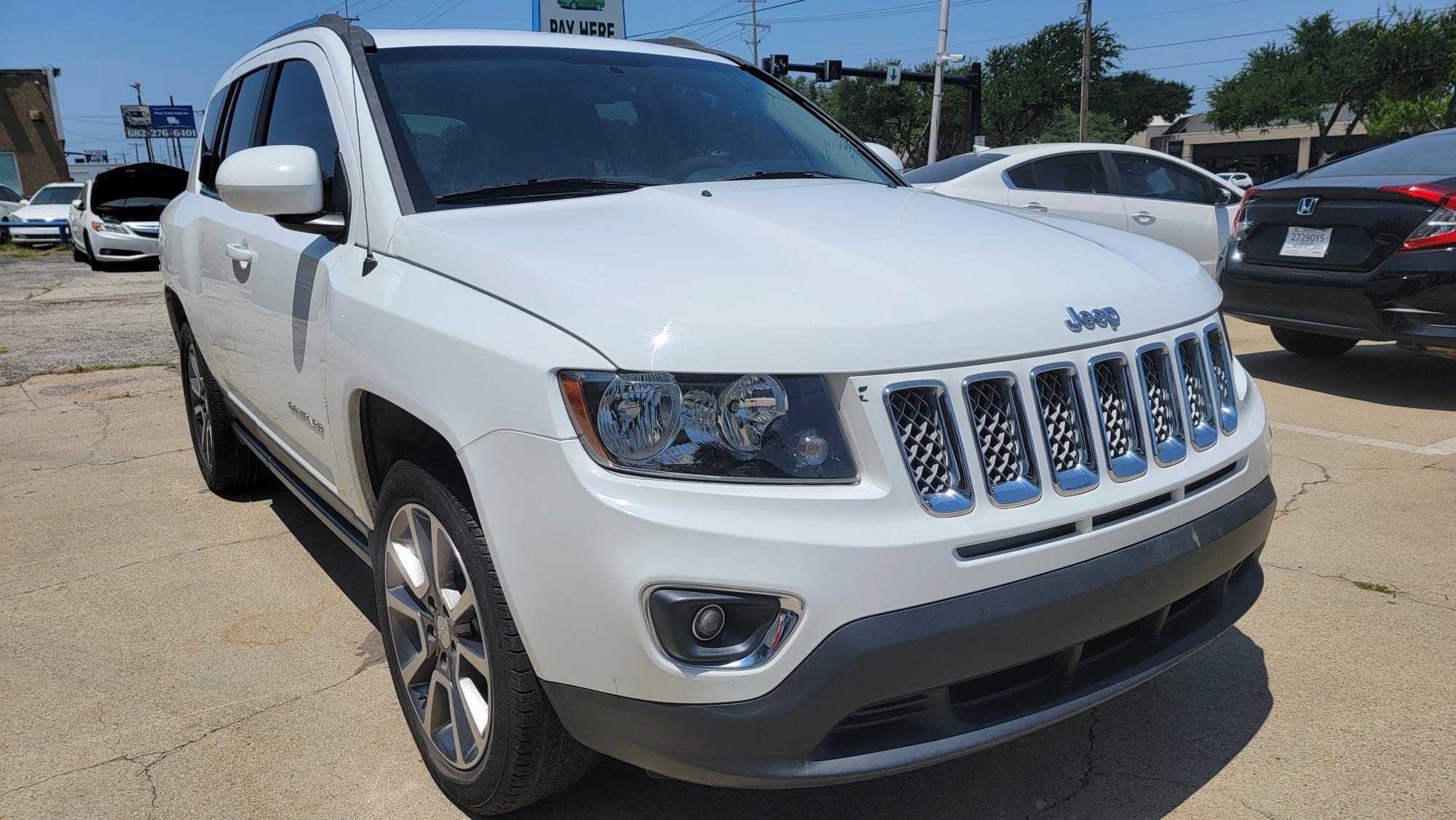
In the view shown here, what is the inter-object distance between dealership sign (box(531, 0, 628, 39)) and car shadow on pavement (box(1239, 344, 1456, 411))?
218 inches

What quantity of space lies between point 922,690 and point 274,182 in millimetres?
1940

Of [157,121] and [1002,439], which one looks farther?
[157,121]

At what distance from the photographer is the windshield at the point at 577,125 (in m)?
2.80

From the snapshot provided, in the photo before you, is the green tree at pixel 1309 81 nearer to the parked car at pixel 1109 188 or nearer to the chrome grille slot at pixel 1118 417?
the parked car at pixel 1109 188

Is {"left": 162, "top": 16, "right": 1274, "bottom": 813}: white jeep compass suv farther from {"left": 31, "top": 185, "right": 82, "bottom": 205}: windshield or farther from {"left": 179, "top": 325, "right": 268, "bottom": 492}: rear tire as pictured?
{"left": 31, "top": 185, "right": 82, "bottom": 205}: windshield

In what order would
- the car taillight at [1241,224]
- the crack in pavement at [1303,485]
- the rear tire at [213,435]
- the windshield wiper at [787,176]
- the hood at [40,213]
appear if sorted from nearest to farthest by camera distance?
the windshield wiper at [787,176] < the crack in pavement at [1303,485] < the rear tire at [213,435] < the car taillight at [1241,224] < the hood at [40,213]

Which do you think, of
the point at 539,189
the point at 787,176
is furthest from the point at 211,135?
the point at 787,176

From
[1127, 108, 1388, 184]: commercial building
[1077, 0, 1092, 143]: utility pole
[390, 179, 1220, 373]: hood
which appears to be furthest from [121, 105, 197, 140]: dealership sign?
[390, 179, 1220, 373]: hood

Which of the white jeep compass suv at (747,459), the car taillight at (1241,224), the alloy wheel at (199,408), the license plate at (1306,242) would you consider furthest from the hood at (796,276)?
the car taillight at (1241,224)

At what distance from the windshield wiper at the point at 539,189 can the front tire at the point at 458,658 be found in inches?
29.0

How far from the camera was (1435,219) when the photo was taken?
5688 mm

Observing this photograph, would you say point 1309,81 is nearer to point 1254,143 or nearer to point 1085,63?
point 1085,63

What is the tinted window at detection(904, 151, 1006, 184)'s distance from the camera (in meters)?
9.08

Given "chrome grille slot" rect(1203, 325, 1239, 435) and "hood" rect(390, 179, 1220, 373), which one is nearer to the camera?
"hood" rect(390, 179, 1220, 373)
